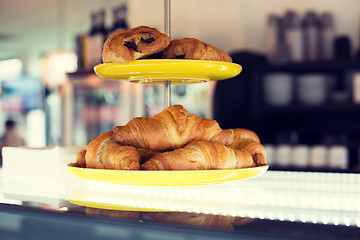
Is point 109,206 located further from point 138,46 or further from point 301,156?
point 301,156

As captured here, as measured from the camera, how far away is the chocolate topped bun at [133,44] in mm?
718

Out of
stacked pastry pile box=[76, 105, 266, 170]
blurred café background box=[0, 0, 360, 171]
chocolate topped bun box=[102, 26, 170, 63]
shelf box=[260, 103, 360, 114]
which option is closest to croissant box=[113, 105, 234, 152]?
stacked pastry pile box=[76, 105, 266, 170]

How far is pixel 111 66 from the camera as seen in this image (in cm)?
75

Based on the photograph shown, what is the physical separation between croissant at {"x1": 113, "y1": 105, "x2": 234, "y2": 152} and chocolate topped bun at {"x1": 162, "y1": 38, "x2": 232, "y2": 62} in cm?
13

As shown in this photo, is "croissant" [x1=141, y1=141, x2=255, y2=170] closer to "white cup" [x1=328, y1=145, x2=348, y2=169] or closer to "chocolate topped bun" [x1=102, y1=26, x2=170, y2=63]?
"chocolate topped bun" [x1=102, y1=26, x2=170, y2=63]

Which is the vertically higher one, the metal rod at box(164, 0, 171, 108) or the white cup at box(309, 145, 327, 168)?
the metal rod at box(164, 0, 171, 108)

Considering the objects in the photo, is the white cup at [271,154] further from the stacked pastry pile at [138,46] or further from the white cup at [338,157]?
the stacked pastry pile at [138,46]

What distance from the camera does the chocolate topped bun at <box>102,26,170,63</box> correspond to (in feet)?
2.36

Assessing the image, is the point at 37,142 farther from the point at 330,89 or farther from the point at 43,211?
the point at 43,211

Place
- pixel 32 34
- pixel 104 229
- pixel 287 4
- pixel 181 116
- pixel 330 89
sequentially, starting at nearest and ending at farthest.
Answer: pixel 104 229 < pixel 181 116 < pixel 330 89 < pixel 287 4 < pixel 32 34

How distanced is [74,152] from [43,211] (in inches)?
17.0

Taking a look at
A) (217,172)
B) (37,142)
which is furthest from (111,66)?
(37,142)

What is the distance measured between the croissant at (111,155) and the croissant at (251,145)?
25 centimetres

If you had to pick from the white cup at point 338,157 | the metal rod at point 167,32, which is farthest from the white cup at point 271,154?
the metal rod at point 167,32
